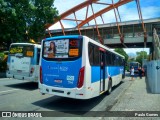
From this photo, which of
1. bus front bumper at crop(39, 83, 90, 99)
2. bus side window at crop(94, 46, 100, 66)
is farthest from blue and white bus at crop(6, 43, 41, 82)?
bus side window at crop(94, 46, 100, 66)

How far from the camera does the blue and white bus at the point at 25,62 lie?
1438 centimetres

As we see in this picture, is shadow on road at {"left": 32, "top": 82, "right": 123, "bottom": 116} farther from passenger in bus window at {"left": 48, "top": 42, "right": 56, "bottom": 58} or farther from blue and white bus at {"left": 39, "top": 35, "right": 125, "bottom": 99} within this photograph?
passenger in bus window at {"left": 48, "top": 42, "right": 56, "bottom": 58}

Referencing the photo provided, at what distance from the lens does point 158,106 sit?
32.6 ft

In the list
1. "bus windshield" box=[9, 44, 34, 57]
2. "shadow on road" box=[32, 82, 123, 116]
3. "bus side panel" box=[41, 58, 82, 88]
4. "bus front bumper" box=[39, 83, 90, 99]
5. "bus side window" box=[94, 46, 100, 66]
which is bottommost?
"shadow on road" box=[32, 82, 123, 116]

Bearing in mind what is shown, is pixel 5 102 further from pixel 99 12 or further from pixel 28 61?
pixel 99 12

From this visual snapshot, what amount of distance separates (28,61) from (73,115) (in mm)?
7069

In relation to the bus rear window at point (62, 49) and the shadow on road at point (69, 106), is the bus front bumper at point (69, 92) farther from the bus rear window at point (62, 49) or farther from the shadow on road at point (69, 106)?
the bus rear window at point (62, 49)

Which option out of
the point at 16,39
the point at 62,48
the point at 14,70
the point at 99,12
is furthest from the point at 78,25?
the point at 62,48

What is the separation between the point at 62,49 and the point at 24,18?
23.0m

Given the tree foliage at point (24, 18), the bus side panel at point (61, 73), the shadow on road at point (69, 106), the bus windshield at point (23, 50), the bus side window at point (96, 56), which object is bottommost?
the shadow on road at point (69, 106)

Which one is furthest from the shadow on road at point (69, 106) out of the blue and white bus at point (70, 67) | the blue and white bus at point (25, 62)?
the blue and white bus at point (25, 62)

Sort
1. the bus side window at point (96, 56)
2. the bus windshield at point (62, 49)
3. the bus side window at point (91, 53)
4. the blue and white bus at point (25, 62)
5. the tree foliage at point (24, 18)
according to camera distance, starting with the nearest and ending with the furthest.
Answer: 1. the bus windshield at point (62, 49)
2. the bus side window at point (91, 53)
3. the bus side window at point (96, 56)
4. the blue and white bus at point (25, 62)
5. the tree foliage at point (24, 18)

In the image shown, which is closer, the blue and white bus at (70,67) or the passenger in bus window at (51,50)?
the blue and white bus at (70,67)

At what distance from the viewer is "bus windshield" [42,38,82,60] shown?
9.26 m
